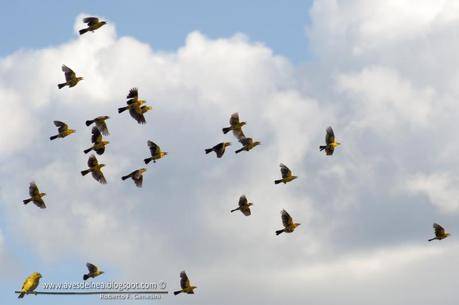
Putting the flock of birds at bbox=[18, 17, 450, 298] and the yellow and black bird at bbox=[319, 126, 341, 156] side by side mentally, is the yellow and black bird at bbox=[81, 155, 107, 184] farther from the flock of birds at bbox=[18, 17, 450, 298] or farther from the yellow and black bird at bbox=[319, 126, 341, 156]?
the yellow and black bird at bbox=[319, 126, 341, 156]

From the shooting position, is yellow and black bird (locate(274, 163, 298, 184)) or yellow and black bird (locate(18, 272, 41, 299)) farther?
yellow and black bird (locate(274, 163, 298, 184))

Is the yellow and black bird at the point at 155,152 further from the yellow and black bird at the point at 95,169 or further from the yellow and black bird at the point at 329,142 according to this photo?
the yellow and black bird at the point at 329,142

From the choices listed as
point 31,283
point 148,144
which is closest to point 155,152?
point 148,144

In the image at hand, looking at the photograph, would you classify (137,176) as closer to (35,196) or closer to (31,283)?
(35,196)

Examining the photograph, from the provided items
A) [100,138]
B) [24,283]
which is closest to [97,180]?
[100,138]

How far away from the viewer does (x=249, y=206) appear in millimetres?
138750

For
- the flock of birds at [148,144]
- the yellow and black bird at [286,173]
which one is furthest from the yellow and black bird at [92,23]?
the yellow and black bird at [286,173]

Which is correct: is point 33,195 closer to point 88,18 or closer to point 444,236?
point 88,18

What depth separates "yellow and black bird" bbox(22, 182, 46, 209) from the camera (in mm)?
125556

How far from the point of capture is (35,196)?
126m

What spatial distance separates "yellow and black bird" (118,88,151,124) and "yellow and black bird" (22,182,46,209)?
445 inches

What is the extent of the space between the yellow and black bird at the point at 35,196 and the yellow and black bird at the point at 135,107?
11298 millimetres

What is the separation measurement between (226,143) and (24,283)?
41.6m

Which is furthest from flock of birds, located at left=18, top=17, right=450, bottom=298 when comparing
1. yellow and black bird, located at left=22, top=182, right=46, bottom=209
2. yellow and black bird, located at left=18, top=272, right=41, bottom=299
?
yellow and black bird, located at left=18, top=272, right=41, bottom=299
